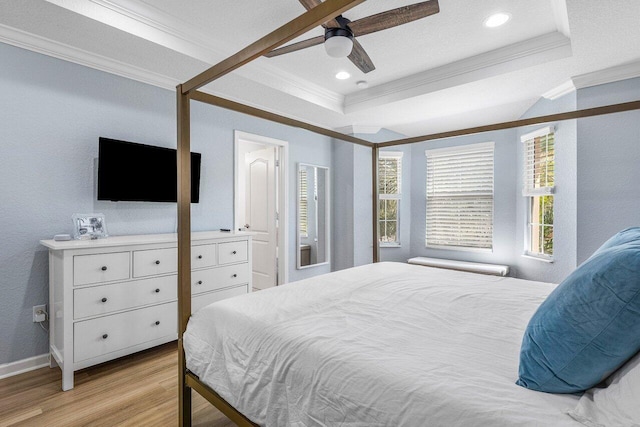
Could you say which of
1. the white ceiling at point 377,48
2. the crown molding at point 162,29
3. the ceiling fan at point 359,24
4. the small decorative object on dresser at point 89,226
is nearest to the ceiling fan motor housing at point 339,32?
the ceiling fan at point 359,24

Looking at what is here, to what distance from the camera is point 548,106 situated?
11.3 ft

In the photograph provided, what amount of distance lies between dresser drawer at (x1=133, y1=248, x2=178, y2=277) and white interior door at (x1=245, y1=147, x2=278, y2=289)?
5.74 feet

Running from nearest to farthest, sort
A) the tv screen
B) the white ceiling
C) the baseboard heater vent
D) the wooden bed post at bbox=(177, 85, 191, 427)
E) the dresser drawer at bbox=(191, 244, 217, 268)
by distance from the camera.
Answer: the wooden bed post at bbox=(177, 85, 191, 427) → the white ceiling → the tv screen → the dresser drawer at bbox=(191, 244, 217, 268) → the baseboard heater vent

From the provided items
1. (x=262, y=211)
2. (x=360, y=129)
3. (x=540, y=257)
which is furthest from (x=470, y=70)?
(x=262, y=211)

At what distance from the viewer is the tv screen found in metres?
2.61

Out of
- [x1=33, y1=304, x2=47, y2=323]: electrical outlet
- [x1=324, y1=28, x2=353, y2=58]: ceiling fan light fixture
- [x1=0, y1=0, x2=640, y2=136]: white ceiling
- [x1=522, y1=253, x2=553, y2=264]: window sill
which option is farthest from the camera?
[x1=522, y1=253, x2=553, y2=264]: window sill

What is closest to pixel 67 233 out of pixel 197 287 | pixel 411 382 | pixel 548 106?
pixel 197 287

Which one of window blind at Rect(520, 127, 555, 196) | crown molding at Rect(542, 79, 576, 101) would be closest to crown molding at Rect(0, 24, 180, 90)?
crown molding at Rect(542, 79, 576, 101)

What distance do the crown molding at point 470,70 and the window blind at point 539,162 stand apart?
1.13 meters

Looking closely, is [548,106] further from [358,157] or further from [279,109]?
[279,109]

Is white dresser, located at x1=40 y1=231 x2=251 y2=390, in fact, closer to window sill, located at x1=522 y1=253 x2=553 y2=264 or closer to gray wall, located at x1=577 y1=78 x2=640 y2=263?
gray wall, located at x1=577 y1=78 x2=640 y2=263

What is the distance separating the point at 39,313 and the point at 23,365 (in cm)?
36

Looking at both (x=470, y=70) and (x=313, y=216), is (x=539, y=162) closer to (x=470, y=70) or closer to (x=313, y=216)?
(x=470, y=70)

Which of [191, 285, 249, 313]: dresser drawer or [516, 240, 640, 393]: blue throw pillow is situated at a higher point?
[516, 240, 640, 393]: blue throw pillow
